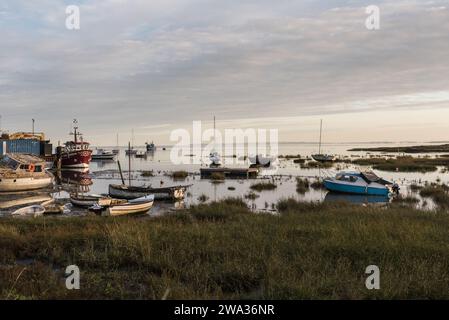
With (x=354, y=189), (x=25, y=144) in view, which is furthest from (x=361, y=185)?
(x=25, y=144)

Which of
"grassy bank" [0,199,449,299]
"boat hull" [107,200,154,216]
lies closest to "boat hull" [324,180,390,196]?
"boat hull" [107,200,154,216]

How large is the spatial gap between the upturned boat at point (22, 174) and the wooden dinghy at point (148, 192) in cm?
1227

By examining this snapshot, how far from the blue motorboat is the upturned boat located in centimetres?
2790

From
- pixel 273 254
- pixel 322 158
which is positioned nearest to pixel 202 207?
pixel 273 254

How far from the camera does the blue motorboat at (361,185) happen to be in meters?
31.6

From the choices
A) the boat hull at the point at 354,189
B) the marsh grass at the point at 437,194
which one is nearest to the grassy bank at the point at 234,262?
the marsh grass at the point at 437,194

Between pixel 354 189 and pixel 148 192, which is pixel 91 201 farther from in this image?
pixel 354 189

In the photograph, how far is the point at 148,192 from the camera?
96.2 feet

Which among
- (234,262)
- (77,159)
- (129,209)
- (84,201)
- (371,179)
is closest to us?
(234,262)

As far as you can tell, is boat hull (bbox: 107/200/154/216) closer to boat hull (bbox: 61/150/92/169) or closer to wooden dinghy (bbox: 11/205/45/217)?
wooden dinghy (bbox: 11/205/45/217)

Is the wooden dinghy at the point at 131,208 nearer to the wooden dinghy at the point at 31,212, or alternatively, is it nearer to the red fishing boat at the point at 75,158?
the wooden dinghy at the point at 31,212

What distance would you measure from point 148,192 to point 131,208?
28.3 ft

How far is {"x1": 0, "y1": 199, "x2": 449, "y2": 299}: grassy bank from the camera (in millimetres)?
6156
